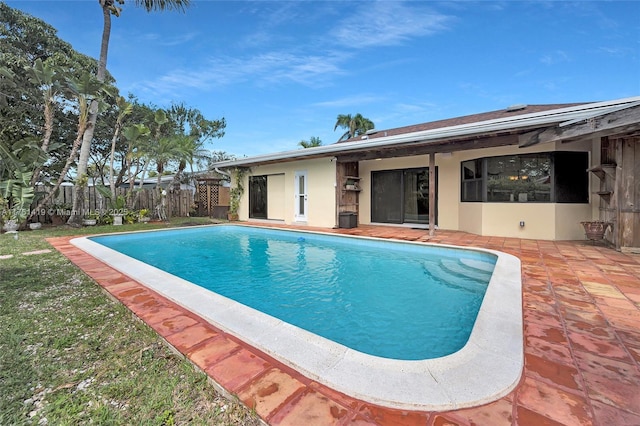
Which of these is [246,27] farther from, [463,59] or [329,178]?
[463,59]

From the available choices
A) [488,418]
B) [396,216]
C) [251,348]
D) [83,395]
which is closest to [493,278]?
[488,418]

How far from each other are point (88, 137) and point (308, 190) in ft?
30.2

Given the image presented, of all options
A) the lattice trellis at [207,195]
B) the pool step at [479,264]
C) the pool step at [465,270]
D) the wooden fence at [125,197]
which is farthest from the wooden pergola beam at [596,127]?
the lattice trellis at [207,195]

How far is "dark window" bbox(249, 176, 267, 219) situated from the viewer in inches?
556

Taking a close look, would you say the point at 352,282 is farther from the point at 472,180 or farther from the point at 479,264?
the point at 472,180

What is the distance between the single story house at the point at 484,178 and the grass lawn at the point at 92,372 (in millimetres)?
6912

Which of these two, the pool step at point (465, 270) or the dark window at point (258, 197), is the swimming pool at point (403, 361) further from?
the dark window at point (258, 197)

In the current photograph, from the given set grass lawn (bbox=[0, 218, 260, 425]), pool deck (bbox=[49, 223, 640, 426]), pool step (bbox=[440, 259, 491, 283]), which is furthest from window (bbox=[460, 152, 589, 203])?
grass lawn (bbox=[0, 218, 260, 425])

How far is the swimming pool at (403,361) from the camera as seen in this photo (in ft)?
5.82

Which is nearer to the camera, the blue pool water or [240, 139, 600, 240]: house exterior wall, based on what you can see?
the blue pool water

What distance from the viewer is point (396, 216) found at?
38.0ft

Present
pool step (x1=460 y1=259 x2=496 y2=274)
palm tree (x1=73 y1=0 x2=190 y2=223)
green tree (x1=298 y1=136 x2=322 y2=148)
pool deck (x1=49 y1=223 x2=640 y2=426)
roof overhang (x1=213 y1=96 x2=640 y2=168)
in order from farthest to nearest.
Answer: green tree (x1=298 y1=136 x2=322 y2=148), palm tree (x1=73 y1=0 x2=190 y2=223), pool step (x1=460 y1=259 x2=496 y2=274), roof overhang (x1=213 y1=96 x2=640 y2=168), pool deck (x1=49 y1=223 x2=640 y2=426)

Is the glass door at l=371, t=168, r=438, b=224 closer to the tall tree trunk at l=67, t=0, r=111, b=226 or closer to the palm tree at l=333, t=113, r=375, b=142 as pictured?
the tall tree trunk at l=67, t=0, r=111, b=226

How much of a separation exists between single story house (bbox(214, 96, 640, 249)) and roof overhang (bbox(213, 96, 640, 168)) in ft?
0.07
